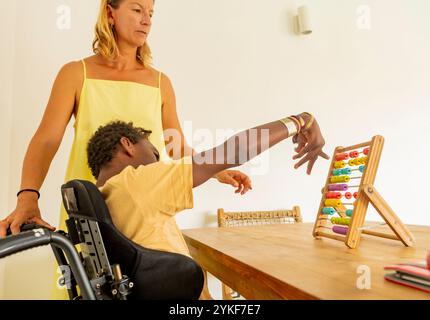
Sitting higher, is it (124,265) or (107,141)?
(107,141)

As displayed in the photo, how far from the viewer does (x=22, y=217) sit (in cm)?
95

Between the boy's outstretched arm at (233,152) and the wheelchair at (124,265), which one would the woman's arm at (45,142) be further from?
the boy's outstretched arm at (233,152)

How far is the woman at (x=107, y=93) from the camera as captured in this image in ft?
4.00

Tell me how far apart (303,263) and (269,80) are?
1930 mm

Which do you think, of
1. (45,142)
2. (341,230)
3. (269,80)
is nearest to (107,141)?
(45,142)

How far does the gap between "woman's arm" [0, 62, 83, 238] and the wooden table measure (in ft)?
1.73

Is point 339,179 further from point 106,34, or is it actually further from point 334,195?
point 106,34

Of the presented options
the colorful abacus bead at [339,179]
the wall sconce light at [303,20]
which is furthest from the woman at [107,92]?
the wall sconce light at [303,20]

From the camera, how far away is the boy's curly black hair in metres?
1.03

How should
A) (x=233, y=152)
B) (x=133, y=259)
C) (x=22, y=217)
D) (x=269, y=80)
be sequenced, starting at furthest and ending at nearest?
1. (x=269, y=80)
2. (x=22, y=217)
3. (x=233, y=152)
4. (x=133, y=259)

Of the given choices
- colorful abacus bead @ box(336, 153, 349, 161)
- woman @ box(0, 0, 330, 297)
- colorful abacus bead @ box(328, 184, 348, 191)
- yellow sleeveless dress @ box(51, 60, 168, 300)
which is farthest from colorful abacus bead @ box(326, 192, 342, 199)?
yellow sleeveless dress @ box(51, 60, 168, 300)

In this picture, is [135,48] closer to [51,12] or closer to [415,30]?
[51,12]

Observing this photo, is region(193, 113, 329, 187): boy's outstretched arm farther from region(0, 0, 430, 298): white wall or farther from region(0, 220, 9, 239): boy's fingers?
region(0, 0, 430, 298): white wall

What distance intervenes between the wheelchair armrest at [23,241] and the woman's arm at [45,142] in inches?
14.1
